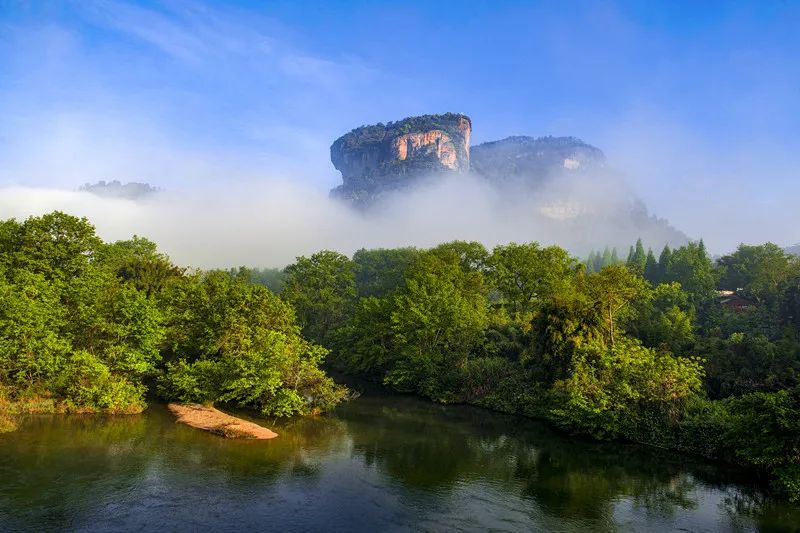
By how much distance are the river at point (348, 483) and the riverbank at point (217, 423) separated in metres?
0.93

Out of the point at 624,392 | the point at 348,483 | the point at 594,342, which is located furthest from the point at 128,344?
the point at 624,392

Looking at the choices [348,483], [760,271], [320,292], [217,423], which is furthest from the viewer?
[320,292]

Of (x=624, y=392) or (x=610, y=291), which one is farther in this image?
(x=610, y=291)

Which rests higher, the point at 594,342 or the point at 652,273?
the point at 652,273

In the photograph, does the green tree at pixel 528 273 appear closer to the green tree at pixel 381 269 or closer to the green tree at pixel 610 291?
the green tree at pixel 610 291

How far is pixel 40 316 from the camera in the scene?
122 ft

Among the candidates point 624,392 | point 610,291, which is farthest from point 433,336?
point 624,392

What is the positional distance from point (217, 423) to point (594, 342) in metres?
29.4

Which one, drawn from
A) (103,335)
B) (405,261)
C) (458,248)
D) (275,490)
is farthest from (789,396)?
(405,261)

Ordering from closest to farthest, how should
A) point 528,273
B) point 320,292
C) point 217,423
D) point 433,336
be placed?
point 217,423 < point 433,336 < point 528,273 < point 320,292

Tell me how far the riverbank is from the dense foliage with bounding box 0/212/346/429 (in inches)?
58.2

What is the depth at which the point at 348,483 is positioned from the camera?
1096 inches

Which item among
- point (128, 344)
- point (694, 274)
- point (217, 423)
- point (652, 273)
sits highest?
point (652, 273)

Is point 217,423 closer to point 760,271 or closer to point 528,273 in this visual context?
point 528,273
